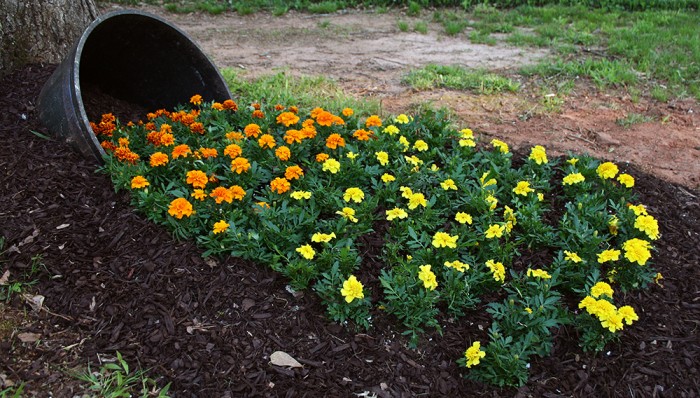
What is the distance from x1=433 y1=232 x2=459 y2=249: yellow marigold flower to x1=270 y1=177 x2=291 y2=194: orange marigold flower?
817 millimetres

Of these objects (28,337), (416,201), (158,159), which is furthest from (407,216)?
(28,337)

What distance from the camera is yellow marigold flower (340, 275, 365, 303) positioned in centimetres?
299

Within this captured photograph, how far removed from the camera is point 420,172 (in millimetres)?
3881

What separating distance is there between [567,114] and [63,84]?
3.69 meters

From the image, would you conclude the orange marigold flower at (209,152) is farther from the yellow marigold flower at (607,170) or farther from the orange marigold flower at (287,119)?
the yellow marigold flower at (607,170)

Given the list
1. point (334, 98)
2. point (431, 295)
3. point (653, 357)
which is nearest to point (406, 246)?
point (431, 295)

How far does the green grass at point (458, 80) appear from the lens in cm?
576

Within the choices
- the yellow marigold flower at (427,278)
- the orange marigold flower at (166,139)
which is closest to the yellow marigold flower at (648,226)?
the yellow marigold flower at (427,278)

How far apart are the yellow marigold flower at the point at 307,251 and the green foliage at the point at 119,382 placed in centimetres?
84

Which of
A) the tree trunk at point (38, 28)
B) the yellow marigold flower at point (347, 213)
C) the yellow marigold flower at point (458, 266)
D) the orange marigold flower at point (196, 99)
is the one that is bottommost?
the yellow marigold flower at point (458, 266)

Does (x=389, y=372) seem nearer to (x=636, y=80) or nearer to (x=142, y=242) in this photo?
(x=142, y=242)

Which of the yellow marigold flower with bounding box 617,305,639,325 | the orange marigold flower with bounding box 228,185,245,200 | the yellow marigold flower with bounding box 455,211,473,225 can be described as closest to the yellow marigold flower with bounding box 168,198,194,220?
the orange marigold flower with bounding box 228,185,245,200

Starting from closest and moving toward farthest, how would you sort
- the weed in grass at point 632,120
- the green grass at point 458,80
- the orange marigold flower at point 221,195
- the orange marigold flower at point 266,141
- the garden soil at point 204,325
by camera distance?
the garden soil at point 204,325 → the orange marigold flower at point 221,195 → the orange marigold flower at point 266,141 → the weed in grass at point 632,120 → the green grass at point 458,80

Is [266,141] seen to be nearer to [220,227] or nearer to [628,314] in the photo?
[220,227]
